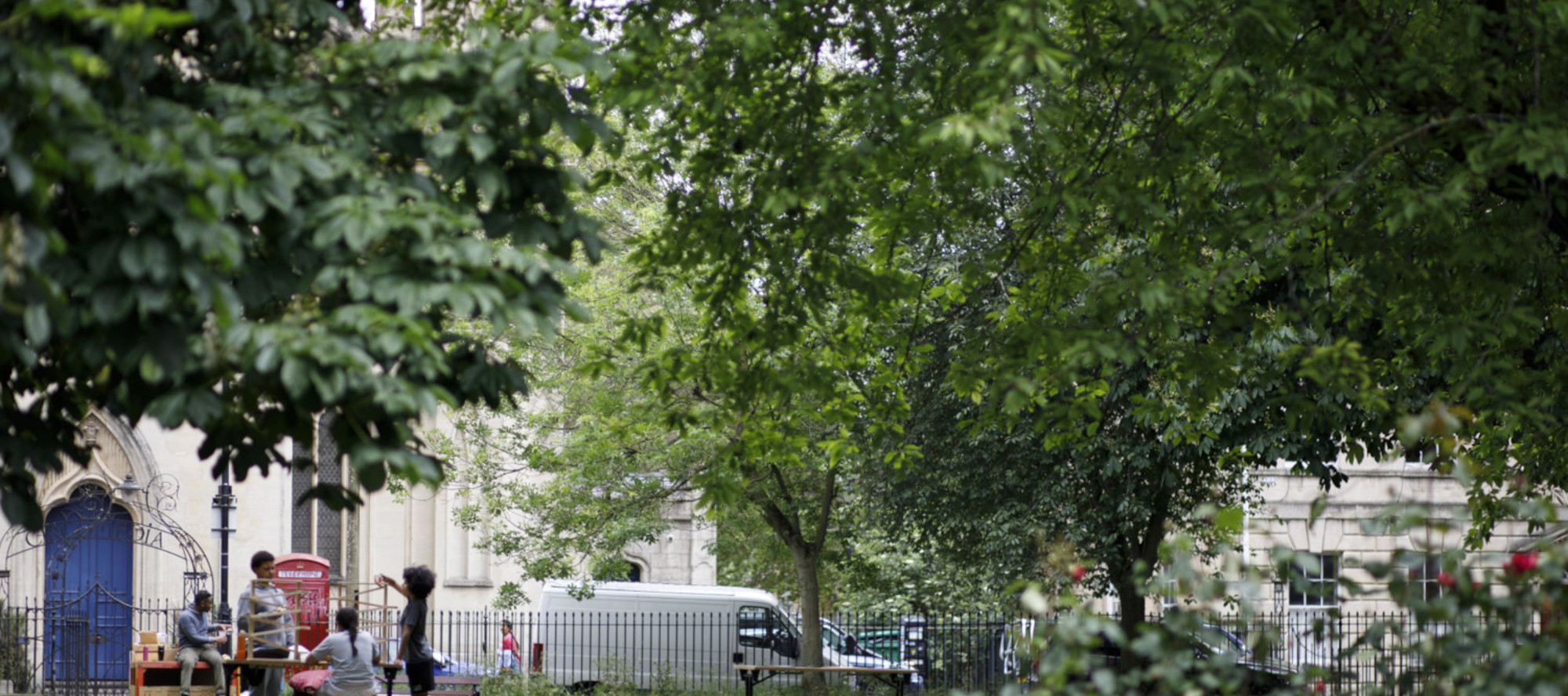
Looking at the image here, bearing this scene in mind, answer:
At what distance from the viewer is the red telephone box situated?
24141 mm

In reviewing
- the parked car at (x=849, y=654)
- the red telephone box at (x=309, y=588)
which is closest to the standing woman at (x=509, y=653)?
the red telephone box at (x=309, y=588)

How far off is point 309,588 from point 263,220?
68.3 feet

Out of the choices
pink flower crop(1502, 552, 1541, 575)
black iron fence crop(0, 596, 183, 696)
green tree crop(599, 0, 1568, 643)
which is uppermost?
green tree crop(599, 0, 1568, 643)

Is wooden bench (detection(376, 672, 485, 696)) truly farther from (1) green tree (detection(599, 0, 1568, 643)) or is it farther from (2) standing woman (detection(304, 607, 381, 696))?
(1) green tree (detection(599, 0, 1568, 643))

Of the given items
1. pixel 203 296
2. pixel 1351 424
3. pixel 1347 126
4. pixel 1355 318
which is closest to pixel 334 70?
pixel 203 296

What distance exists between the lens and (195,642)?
14.2 meters

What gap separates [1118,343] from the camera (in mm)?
8031

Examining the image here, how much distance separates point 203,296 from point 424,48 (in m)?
1.35

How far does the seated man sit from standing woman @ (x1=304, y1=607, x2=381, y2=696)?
240 centimetres

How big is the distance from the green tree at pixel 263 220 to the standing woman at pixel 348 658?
6439 millimetres

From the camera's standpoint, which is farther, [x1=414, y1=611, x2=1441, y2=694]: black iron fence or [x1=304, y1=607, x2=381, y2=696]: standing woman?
[x1=414, y1=611, x2=1441, y2=694]: black iron fence

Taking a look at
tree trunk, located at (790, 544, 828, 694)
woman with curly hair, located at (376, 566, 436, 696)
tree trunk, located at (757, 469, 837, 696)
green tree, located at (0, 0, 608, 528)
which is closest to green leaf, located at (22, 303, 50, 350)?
green tree, located at (0, 0, 608, 528)

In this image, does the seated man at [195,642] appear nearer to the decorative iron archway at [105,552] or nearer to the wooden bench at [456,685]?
the wooden bench at [456,685]

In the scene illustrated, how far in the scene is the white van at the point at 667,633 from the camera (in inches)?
938
